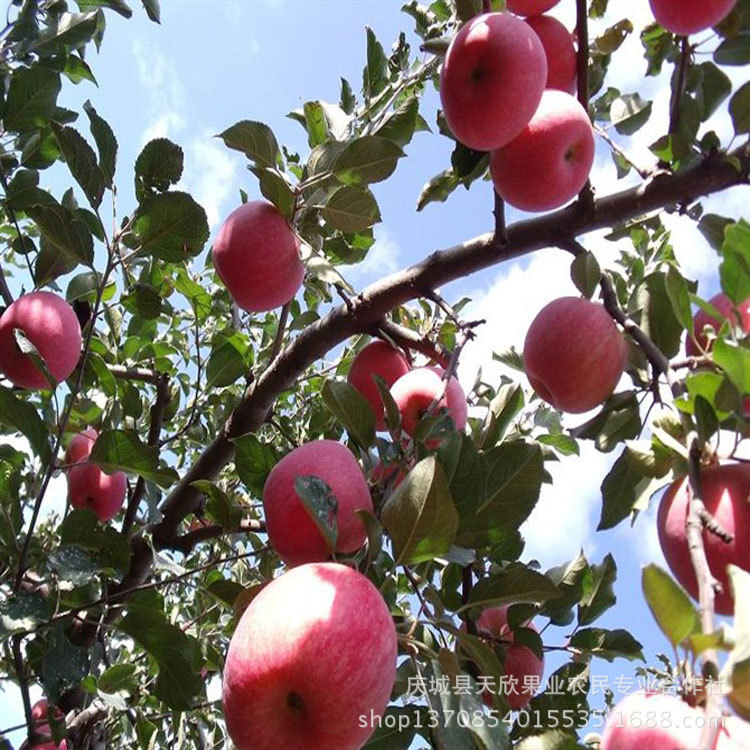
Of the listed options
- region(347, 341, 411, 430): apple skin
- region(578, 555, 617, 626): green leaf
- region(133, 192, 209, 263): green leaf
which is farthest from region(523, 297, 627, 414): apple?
region(133, 192, 209, 263): green leaf

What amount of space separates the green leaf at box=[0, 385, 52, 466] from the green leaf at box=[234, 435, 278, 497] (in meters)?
0.49

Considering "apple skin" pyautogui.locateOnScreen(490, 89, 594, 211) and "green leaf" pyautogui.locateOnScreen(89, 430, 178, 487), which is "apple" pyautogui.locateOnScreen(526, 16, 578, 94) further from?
"green leaf" pyautogui.locateOnScreen(89, 430, 178, 487)

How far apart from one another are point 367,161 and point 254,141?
0.31 meters

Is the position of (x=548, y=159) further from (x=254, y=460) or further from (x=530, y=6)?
(x=254, y=460)

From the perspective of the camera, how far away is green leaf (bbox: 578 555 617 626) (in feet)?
6.25

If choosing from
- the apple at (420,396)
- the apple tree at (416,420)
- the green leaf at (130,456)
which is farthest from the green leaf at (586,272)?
the green leaf at (130,456)

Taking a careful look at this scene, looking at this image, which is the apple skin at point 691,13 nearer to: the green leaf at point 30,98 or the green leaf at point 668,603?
the green leaf at point 668,603

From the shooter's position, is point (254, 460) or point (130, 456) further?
point (130, 456)

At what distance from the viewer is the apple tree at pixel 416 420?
1.08 m

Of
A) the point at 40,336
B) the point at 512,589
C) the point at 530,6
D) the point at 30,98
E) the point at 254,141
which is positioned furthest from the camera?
the point at 30,98

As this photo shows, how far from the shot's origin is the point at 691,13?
56.8 inches

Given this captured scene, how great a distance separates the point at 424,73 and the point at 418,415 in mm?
1685

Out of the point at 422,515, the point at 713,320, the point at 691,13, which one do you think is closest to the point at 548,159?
the point at 691,13

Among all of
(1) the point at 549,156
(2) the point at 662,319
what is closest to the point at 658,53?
(1) the point at 549,156
